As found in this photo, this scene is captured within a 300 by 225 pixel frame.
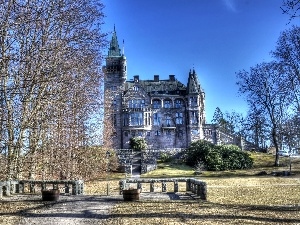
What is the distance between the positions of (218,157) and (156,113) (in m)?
20.7

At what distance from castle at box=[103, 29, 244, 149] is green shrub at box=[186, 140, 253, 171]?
1373 cm

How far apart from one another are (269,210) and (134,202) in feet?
18.1

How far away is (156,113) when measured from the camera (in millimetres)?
67188

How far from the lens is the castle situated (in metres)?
65.1

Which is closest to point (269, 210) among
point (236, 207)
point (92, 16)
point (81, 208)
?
point (236, 207)

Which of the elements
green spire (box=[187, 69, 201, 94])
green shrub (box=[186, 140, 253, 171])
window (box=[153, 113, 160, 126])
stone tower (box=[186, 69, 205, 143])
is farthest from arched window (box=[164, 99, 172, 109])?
green shrub (box=[186, 140, 253, 171])

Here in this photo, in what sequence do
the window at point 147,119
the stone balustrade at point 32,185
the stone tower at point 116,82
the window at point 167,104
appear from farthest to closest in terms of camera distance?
1. the window at point 167,104
2. the window at point 147,119
3. the stone tower at point 116,82
4. the stone balustrade at point 32,185

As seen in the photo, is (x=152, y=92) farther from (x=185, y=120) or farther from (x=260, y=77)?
(x=260, y=77)

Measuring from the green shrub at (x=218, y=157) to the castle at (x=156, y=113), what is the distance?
45.1ft

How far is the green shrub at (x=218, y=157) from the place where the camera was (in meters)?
48.3

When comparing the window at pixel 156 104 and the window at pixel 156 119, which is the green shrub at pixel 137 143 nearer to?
the window at pixel 156 119

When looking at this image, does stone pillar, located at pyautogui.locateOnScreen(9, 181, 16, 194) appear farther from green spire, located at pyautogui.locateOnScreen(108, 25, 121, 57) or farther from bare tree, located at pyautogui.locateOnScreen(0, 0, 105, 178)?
green spire, located at pyautogui.locateOnScreen(108, 25, 121, 57)

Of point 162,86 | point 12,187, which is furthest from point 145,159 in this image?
point 12,187

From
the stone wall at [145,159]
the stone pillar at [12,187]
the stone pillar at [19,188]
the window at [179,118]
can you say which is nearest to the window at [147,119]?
the window at [179,118]
